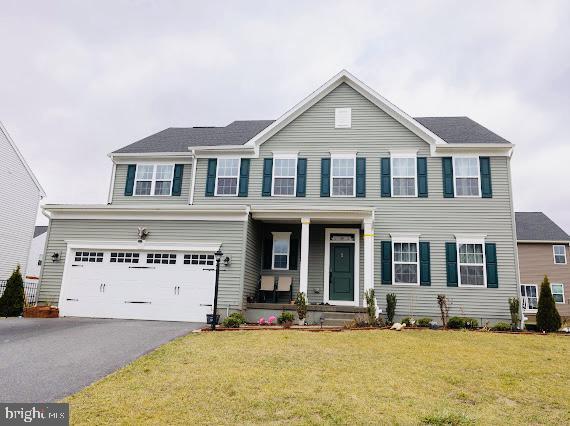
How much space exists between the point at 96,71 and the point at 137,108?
13427mm

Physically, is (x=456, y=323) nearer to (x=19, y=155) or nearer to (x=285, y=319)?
(x=285, y=319)

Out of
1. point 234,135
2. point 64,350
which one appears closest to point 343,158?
point 234,135

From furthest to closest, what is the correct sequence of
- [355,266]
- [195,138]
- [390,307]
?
[195,138] → [355,266] → [390,307]

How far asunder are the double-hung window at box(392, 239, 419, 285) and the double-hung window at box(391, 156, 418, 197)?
1848mm

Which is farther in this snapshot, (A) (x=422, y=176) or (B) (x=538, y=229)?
(B) (x=538, y=229)

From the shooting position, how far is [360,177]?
1509 cm

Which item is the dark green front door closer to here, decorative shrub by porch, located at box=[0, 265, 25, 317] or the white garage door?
the white garage door

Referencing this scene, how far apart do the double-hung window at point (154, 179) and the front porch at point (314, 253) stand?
4.68 metres

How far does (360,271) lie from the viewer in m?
14.4

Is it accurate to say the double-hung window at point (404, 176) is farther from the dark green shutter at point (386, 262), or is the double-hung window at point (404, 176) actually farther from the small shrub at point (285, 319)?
the small shrub at point (285, 319)

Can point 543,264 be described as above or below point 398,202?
below

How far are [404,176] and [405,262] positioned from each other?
3.26 metres

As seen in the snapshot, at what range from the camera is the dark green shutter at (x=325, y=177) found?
15.1 meters

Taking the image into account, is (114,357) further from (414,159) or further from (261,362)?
(414,159)
